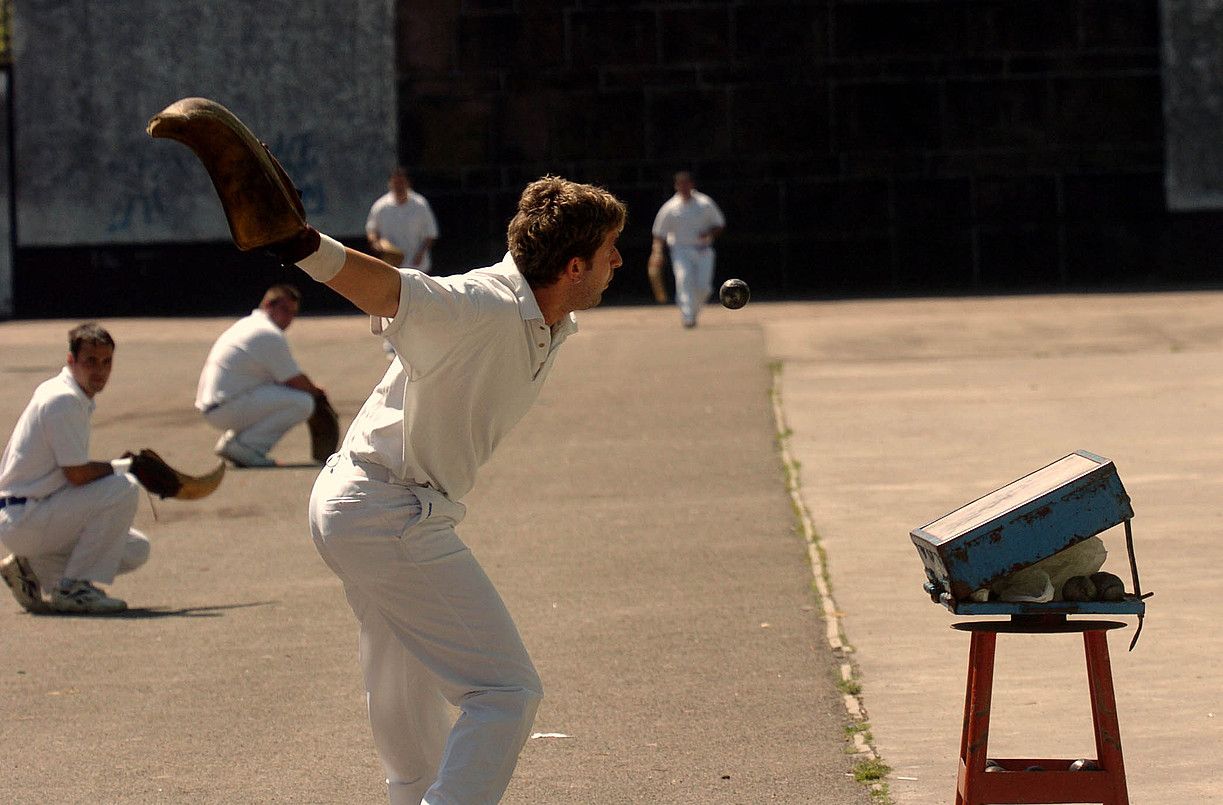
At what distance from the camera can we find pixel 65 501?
8281 millimetres

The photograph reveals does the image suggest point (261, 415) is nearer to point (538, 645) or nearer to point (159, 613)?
point (159, 613)

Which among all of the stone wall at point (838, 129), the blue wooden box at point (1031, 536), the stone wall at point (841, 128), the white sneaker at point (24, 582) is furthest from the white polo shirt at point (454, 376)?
the stone wall at point (838, 129)

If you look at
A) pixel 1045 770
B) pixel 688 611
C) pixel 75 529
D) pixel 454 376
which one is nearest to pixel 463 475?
pixel 454 376

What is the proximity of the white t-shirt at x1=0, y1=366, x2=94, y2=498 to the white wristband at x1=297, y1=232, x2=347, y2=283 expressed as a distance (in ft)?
15.3

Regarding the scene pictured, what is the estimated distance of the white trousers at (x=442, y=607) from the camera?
4148 millimetres

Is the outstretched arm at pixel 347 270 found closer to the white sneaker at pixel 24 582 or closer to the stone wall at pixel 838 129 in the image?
the white sneaker at pixel 24 582

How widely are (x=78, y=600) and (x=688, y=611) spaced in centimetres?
277

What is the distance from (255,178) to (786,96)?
23397mm

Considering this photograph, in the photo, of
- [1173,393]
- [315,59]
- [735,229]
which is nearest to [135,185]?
[315,59]

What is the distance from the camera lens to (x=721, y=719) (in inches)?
244

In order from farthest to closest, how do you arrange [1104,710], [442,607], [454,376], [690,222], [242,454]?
[690,222], [242,454], [1104,710], [442,607], [454,376]

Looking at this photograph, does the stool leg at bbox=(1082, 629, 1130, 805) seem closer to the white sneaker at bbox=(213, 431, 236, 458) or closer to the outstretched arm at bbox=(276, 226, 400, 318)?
the outstretched arm at bbox=(276, 226, 400, 318)

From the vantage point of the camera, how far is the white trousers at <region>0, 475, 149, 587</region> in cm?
827

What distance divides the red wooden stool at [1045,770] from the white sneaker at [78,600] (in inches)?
194
